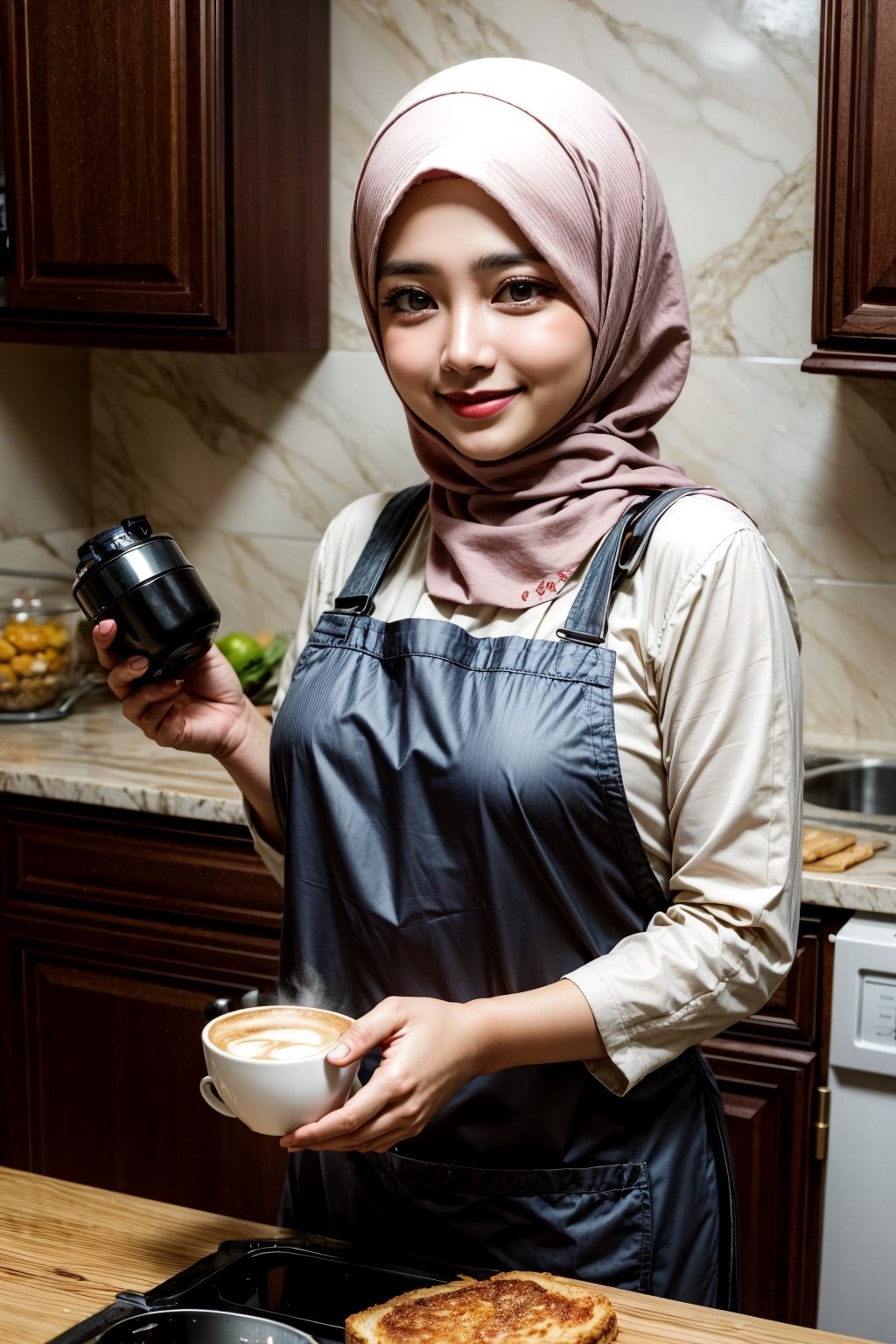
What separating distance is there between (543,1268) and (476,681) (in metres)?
0.46

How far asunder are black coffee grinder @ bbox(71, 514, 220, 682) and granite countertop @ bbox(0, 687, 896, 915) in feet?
2.93

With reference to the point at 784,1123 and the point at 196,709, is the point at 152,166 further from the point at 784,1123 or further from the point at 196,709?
the point at 784,1123

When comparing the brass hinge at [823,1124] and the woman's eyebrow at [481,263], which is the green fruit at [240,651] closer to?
the brass hinge at [823,1124]

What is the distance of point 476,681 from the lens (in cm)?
118

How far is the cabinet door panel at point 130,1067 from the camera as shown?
2.16 m

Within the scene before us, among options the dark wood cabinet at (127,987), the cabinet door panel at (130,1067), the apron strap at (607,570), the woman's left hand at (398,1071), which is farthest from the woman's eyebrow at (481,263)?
the cabinet door panel at (130,1067)

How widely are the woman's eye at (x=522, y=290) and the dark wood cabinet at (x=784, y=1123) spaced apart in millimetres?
949

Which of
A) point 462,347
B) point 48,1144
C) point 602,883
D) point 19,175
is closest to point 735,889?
point 602,883

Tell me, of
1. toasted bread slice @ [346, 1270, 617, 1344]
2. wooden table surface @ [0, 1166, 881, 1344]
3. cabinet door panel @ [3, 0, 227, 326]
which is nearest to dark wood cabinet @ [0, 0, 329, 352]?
cabinet door panel @ [3, 0, 227, 326]

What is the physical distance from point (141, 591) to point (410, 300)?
325mm

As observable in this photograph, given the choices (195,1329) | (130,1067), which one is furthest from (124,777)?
(195,1329)

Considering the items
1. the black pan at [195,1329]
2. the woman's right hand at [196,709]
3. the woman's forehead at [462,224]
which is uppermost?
the woman's forehead at [462,224]

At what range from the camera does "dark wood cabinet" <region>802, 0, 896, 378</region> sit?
181 cm

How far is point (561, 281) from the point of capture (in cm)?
117
